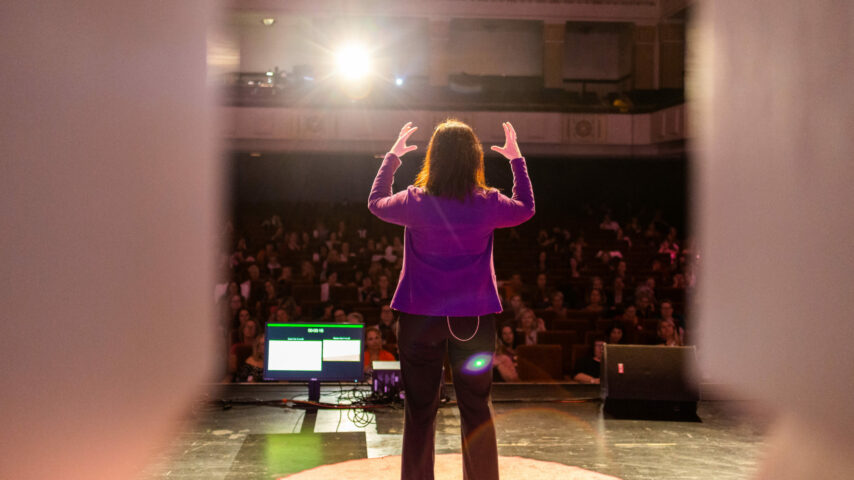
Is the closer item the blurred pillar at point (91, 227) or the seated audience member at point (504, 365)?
the blurred pillar at point (91, 227)

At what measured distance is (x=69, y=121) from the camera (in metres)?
1.80

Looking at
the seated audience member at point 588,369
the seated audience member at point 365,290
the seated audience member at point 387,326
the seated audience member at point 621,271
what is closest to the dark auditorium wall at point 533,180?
the seated audience member at point 621,271

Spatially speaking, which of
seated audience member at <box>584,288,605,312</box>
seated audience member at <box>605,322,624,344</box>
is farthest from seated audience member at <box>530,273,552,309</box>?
seated audience member at <box>605,322,624,344</box>

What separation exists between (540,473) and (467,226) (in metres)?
1.21

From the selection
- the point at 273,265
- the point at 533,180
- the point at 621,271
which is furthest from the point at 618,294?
the point at 533,180

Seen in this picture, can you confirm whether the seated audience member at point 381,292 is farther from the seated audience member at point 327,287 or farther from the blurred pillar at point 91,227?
the blurred pillar at point 91,227

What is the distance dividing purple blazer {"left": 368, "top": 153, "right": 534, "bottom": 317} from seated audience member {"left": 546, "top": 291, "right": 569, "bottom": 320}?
5.41 meters

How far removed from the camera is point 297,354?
414 cm

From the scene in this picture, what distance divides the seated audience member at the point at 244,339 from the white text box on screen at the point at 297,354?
128 cm

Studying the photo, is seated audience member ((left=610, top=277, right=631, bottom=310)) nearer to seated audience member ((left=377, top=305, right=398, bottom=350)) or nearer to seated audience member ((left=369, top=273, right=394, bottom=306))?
seated audience member ((left=369, top=273, right=394, bottom=306))

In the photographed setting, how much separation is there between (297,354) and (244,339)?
1884 mm

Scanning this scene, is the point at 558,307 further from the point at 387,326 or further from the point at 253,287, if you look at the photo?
the point at 253,287

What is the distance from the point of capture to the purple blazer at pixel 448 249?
2.22 metres

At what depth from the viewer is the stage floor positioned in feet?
10.0
